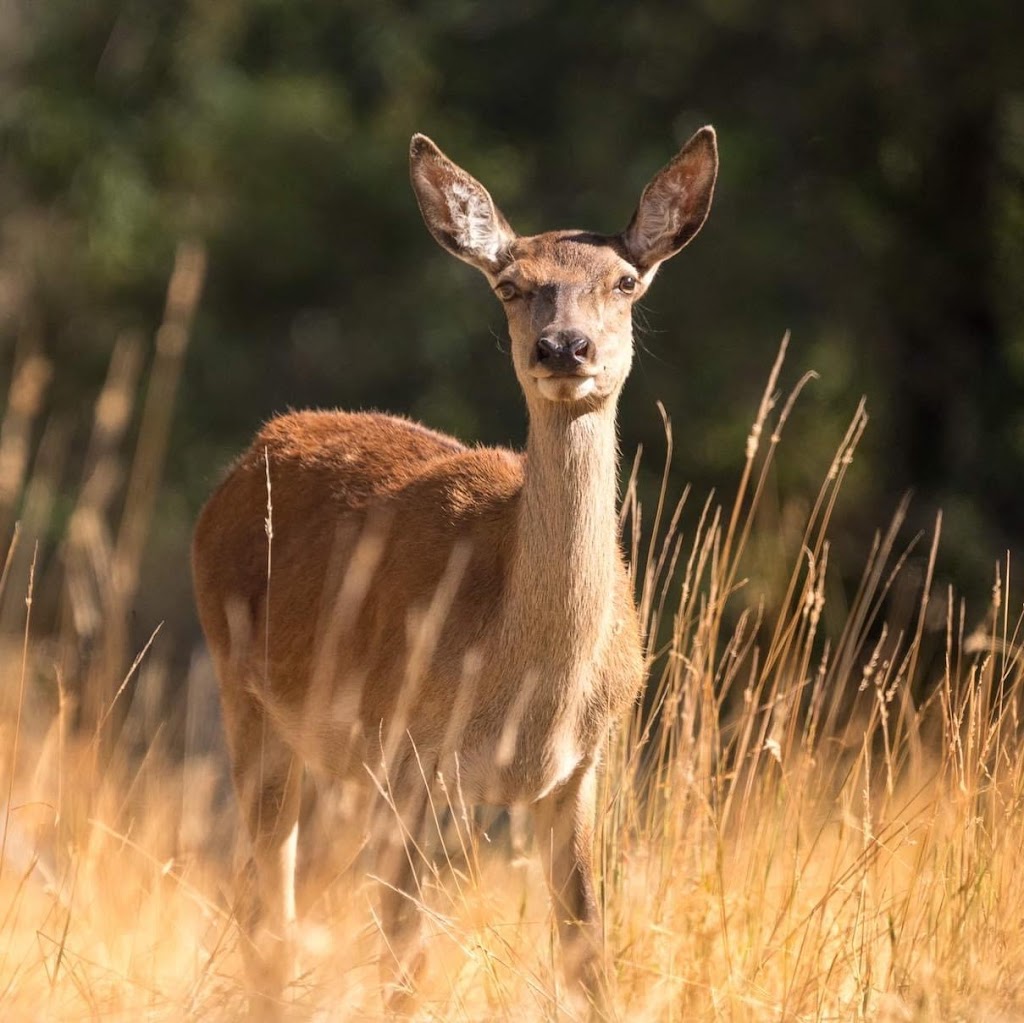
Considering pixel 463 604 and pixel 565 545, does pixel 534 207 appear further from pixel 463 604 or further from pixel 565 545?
pixel 565 545

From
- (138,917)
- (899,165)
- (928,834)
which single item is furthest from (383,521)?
(899,165)

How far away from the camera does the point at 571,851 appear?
521 centimetres

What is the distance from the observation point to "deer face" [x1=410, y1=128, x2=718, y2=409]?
4969mm

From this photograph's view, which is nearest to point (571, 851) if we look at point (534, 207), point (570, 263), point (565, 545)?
point (565, 545)

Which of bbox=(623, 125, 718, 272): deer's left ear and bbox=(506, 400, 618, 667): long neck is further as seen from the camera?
bbox=(623, 125, 718, 272): deer's left ear

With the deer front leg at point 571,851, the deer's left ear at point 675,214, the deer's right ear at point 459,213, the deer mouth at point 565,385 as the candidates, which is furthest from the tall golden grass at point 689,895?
the deer's right ear at point 459,213

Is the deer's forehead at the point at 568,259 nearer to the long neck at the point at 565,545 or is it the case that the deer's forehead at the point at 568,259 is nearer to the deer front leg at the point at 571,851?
→ the long neck at the point at 565,545

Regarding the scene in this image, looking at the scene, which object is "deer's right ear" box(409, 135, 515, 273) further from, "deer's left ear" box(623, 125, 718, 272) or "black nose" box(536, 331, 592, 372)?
"black nose" box(536, 331, 592, 372)

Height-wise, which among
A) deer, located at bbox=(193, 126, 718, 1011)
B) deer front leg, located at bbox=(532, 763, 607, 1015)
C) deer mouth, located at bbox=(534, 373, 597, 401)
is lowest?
deer front leg, located at bbox=(532, 763, 607, 1015)

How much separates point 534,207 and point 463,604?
644 centimetres

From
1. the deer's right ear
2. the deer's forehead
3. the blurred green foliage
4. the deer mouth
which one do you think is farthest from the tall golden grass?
the blurred green foliage

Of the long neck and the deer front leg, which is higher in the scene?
the long neck

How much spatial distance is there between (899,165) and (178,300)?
6270 mm

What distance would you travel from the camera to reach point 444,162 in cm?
575
